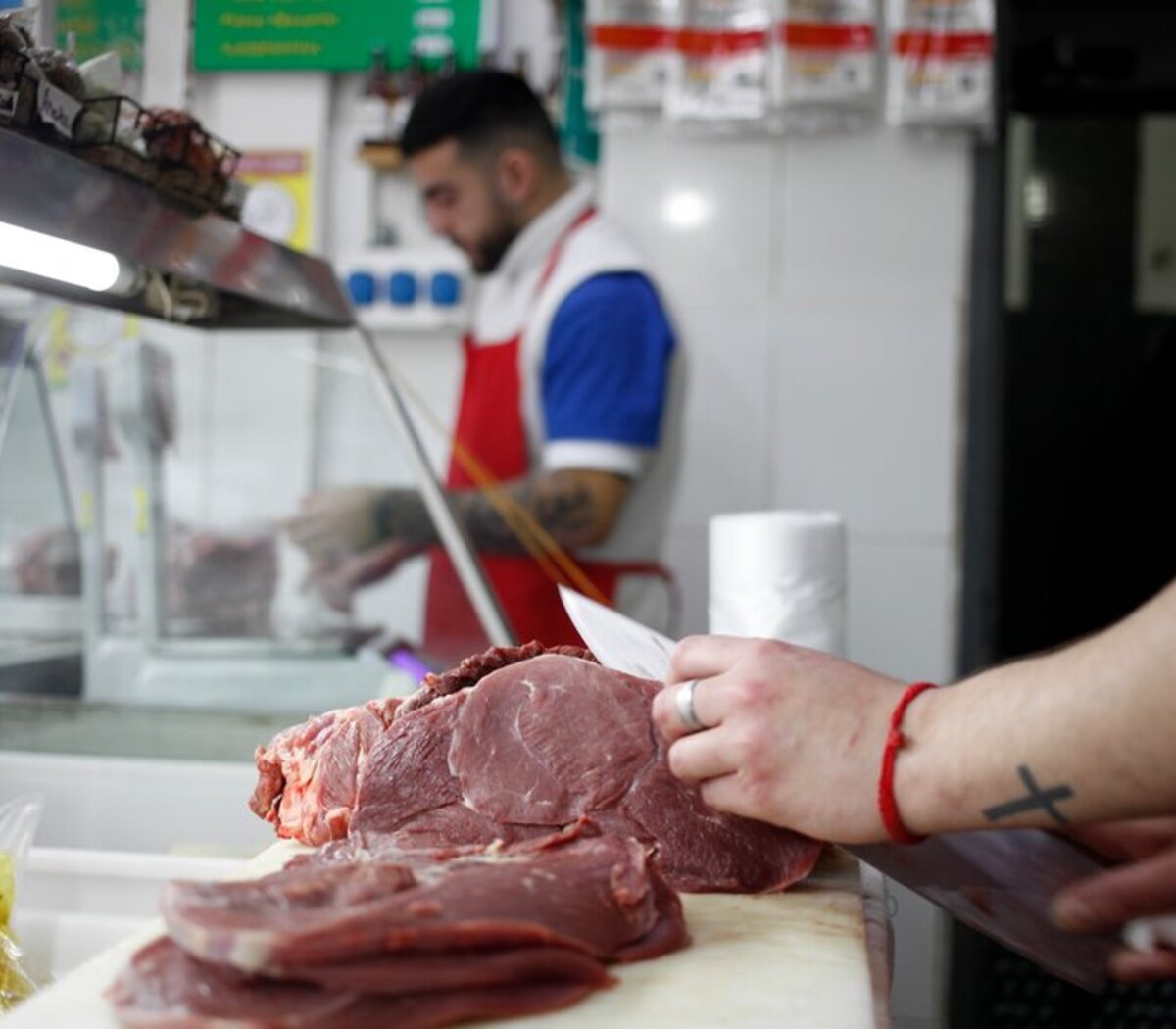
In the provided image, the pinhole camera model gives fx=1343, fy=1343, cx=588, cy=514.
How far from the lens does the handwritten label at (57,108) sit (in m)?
1.14

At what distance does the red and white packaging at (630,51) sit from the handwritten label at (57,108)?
2.33 m

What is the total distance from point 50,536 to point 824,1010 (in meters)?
1.68

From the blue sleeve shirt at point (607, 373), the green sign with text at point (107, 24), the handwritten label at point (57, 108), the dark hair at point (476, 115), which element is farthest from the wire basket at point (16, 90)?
the green sign with text at point (107, 24)

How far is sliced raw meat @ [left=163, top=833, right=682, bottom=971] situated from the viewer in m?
0.73

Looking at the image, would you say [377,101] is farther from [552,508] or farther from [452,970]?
[452,970]

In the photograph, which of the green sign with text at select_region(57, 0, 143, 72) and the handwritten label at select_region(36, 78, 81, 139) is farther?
the green sign with text at select_region(57, 0, 143, 72)

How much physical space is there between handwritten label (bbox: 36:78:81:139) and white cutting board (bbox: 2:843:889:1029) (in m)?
0.66

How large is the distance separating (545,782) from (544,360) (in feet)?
6.50

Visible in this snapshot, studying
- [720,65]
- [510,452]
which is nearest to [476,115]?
[720,65]

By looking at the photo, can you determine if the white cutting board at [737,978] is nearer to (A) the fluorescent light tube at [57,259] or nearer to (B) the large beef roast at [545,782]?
(B) the large beef roast at [545,782]

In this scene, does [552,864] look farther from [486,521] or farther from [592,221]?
[592,221]

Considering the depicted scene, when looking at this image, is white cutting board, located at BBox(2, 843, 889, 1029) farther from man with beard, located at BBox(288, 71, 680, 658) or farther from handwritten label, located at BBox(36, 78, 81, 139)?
man with beard, located at BBox(288, 71, 680, 658)

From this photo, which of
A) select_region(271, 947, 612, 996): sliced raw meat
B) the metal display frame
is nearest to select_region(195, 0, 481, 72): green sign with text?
the metal display frame

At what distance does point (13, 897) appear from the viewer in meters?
1.17
